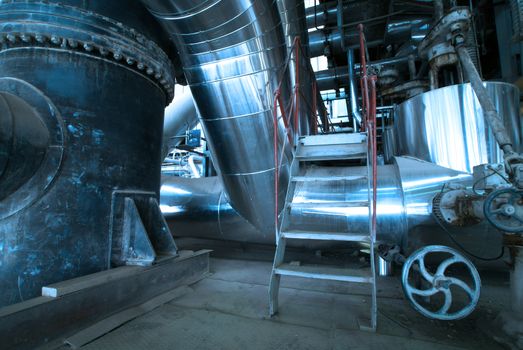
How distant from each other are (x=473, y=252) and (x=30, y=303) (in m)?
3.31

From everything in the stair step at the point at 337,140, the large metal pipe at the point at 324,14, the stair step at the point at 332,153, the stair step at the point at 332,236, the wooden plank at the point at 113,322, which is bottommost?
the wooden plank at the point at 113,322

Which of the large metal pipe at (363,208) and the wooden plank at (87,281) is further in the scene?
the large metal pipe at (363,208)

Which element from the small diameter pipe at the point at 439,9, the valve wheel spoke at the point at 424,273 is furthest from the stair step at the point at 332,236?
the small diameter pipe at the point at 439,9

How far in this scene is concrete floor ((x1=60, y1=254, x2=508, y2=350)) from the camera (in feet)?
5.32

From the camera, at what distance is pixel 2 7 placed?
6.01ft

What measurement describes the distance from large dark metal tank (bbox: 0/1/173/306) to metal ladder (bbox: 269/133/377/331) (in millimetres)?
1208

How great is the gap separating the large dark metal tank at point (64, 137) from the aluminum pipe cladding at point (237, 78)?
431 mm

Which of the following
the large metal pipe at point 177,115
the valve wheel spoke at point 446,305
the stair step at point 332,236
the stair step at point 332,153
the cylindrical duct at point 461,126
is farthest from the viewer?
the large metal pipe at point 177,115

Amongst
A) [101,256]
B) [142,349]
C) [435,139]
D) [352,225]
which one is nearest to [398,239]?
[352,225]

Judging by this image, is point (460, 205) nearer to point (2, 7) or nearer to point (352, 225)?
point (352, 225)

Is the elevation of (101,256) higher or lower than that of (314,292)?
higher

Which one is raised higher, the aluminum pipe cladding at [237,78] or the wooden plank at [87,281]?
the aluminum pipe cladding at [237,78]

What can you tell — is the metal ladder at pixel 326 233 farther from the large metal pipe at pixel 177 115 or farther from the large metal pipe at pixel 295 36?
the large metal pipe at pixel 177 115

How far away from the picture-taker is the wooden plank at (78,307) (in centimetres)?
138
